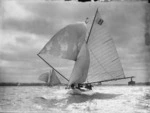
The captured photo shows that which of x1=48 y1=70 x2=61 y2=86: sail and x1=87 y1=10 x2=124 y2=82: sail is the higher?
x1=87 y1=10 x2=124 y2=82: sail

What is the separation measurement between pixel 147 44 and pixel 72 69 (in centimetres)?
1722

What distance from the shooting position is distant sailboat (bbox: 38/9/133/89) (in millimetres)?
31250

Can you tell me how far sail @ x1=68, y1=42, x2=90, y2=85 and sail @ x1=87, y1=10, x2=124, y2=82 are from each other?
2.29ft

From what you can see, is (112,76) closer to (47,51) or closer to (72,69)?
(72,69)

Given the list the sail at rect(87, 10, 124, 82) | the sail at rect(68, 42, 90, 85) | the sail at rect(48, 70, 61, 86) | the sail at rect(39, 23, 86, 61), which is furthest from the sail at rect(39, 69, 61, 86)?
the sail at rect(39, 23, 86, 61)

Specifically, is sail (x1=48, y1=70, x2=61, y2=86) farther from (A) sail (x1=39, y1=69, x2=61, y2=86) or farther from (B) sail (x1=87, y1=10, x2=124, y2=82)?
(B) sail (x1=87, y1=10, x2=124, y2=82)

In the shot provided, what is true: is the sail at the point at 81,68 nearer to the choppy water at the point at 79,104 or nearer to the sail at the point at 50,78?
the choppy water at the point at 79,104

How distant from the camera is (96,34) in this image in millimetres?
33062

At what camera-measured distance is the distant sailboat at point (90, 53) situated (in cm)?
3125

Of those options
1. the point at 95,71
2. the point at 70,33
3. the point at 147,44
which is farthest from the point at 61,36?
the point at 147,44

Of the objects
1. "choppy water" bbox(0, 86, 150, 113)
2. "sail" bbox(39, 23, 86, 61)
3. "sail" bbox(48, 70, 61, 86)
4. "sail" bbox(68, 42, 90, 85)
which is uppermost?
"sail" bbox(39, 23, 86, 61)

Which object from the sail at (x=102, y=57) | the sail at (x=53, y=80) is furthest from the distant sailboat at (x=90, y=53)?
the sail at (x=53, y=80)

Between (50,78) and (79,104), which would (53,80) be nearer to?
(50,78)

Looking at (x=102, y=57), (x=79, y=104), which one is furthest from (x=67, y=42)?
(x=79, y=104)
